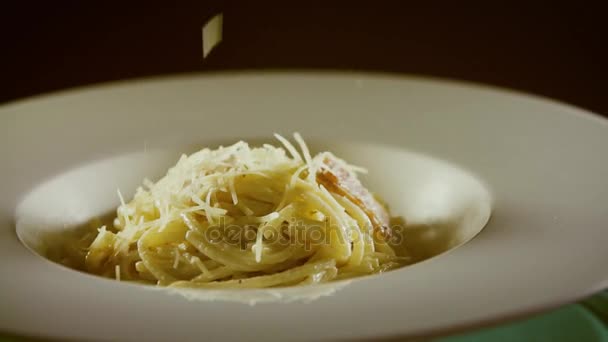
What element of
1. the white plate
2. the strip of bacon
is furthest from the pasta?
the white plate

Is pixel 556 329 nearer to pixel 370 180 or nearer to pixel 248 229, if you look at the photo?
pixel 248 229

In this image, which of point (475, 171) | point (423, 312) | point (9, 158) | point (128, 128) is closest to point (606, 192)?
point (475, 171)

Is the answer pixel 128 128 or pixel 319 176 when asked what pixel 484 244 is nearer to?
pixel 319 176

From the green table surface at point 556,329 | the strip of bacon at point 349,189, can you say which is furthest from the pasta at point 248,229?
the green table surface at point 556,329

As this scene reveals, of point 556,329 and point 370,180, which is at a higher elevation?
point 370,180

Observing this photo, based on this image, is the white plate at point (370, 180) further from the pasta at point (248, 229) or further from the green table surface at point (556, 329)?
the pasta at point (248, 229)

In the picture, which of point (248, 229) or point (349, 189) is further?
point (349, 189)

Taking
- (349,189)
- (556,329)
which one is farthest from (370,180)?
(556,329)

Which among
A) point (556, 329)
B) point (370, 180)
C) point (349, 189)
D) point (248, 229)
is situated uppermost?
point (370, 180)
